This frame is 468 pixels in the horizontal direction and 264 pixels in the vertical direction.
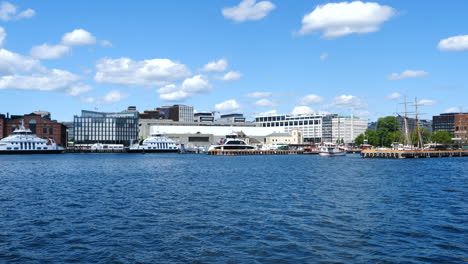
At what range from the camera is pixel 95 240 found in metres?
22.5

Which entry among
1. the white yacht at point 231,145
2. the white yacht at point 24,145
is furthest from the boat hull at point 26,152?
the white yacht at point 231,145

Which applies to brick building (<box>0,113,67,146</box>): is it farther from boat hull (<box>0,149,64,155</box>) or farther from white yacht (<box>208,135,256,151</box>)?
white yacht (<box>208,135,256,151</box>)

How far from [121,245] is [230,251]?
17.8 feet

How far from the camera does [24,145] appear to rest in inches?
6639

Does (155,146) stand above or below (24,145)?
below

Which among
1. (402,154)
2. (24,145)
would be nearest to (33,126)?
(24,145)

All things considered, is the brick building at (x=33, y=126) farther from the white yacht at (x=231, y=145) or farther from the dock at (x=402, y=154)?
the dock at (x=402, y=154)

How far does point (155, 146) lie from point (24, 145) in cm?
5133

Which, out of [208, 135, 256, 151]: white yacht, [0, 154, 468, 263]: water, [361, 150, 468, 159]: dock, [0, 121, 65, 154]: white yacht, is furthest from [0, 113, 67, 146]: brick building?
[0, 154, 468, 263]: water

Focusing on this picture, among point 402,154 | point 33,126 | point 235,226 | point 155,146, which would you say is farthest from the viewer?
point 33,126

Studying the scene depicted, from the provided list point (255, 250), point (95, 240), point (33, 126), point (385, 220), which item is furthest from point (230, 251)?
point (33, 126)

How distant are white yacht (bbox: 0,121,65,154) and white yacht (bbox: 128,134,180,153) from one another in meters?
31.3

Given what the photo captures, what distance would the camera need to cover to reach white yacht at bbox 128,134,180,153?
190 m

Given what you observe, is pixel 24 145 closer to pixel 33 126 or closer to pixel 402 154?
pixel 33 126
